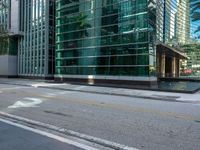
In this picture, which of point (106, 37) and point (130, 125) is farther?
point (106, 37)

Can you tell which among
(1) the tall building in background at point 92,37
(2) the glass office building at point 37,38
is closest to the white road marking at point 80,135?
(1) the tall building in background at point 92,37

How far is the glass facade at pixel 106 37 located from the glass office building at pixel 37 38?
5722 millimetres

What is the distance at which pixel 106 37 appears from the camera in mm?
32656

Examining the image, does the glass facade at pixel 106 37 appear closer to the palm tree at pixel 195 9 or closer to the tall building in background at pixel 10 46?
the tall building in background at pixel 10 46

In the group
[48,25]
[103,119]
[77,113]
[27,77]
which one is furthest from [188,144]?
[27,77]

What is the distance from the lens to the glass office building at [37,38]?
44.4 meters

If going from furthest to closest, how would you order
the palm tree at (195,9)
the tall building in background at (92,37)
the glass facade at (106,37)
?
the tall building in background at (92,37) → the glass facade at (106,37) → the palm tree at (195,9)

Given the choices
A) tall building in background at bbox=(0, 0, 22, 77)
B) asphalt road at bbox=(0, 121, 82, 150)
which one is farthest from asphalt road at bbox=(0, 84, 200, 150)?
tall building in background at bbox=(0, 0, 22, 77)

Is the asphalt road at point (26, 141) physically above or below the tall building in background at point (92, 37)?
below

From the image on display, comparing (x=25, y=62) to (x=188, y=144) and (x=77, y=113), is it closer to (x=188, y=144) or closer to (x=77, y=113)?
(x=77, y=113)

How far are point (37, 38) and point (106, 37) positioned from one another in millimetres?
17160

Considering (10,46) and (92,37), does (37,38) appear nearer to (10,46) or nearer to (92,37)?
(10,46)

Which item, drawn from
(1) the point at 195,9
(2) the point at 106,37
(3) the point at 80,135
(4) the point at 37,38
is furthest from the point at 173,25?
(3) the point at 80,135

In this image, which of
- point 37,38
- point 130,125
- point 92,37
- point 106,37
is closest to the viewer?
point 130,125
